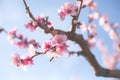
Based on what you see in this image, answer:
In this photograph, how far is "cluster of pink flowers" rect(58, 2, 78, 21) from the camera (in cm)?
656

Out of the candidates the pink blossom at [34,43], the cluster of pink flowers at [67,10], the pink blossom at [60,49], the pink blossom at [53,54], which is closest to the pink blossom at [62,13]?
the cluster of pink flowers at [67,10]

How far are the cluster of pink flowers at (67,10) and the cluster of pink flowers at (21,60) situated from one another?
1.17 m

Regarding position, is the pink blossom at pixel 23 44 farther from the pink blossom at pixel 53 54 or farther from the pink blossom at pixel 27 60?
the pink blossom at pixel 53 54

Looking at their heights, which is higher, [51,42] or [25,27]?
[25,27]

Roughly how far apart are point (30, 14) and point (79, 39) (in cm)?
109

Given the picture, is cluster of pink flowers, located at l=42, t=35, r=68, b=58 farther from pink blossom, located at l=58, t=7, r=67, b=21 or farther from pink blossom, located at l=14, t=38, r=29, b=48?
pink blossom, located at l=14, t=38, r=29, b=48

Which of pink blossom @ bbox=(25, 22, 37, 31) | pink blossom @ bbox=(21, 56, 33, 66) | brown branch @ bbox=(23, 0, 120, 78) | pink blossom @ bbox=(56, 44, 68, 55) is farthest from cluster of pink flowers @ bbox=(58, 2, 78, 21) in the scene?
pink blossom @ bbox=(21, 56, 33, 66)

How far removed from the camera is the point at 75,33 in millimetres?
6492

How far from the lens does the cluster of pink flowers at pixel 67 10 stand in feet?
21.5

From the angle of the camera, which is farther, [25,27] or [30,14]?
[25,27]

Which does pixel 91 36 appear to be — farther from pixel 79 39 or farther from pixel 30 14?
pixel 30 14

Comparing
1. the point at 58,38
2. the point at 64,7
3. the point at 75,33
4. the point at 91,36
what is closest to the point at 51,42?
the point at 58,38

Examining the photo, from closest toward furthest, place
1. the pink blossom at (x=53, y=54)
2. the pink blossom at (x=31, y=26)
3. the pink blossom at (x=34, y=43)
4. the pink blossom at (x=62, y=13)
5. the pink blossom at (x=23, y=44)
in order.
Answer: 1. the pink blossom at (x=53, y=54)
2. the pink blossom at (x=31, y=26)
3. the pink blossom at (x=62, y=13)
4. the pink blossom at (x=34, y=43)
5. the pink blossom at (x=23, y=44)

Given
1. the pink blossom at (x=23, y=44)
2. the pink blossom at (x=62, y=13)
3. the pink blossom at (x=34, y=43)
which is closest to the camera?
the pink blossom at (x=62, y=13)
